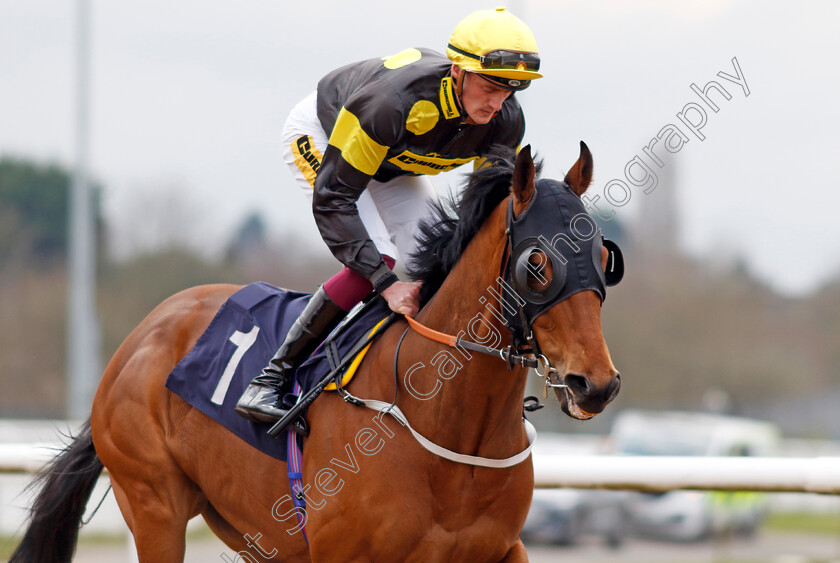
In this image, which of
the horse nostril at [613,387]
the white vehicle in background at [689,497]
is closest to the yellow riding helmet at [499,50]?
the horse nostril at [613,387]

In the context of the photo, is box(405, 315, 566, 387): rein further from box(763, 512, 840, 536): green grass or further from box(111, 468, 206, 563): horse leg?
box(763, 512, 840, 536): green grass

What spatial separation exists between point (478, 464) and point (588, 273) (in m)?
0.68

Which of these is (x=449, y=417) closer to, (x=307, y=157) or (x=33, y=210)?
(x=307, y=157)

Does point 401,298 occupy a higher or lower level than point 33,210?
higher

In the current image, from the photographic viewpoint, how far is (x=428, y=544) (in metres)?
2.71

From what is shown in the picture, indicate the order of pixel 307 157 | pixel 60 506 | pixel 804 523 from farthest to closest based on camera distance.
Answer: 1. pixel 804 523
2. pixel 60 506
3. pixel 307 157

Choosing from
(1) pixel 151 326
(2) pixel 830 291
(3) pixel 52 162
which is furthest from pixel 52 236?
(1) pixel 151 326

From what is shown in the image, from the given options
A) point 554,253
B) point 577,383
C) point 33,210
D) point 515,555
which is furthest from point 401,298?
point 33,210

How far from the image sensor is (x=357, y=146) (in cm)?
297

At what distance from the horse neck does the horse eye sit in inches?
8.4

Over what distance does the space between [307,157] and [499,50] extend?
96 centimetres

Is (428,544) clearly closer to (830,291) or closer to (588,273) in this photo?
(588,273)

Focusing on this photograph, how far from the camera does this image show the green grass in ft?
39.6

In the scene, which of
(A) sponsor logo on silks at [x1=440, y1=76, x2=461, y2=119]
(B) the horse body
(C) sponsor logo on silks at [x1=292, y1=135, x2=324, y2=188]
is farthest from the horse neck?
(C) sponsor logo on silks at [x1=292, y1=135, x2=324, y2=188]
